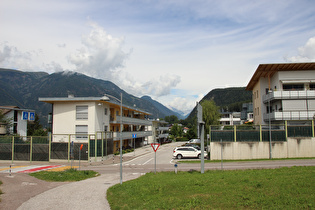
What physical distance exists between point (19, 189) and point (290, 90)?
38.6 metres

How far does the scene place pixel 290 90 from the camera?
39688mm

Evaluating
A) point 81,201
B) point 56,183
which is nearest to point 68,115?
point 56,183

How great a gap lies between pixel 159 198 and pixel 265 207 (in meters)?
4.17

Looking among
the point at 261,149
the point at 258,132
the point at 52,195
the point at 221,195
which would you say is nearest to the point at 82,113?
the point at 258,132

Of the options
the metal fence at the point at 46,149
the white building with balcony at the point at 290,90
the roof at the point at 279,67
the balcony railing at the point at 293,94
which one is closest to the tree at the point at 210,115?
the white building with balcony at the point at 290,90

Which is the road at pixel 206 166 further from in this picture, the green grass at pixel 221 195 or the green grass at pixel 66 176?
the green grass at pixel 221 195

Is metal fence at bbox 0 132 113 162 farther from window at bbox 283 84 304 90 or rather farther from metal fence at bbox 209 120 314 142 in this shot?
window at bbox 283 84 304 90

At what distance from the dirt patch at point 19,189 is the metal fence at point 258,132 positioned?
2024cm

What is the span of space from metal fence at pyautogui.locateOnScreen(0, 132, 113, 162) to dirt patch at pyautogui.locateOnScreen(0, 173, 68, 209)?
40.9 ft

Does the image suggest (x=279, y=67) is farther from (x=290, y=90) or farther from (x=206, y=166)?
(x=206, y=166)

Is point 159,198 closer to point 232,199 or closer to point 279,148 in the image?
point 232,199

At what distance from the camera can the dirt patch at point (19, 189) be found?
1230 cm

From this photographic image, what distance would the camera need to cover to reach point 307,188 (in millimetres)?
9328

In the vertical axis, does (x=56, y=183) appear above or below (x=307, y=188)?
below
